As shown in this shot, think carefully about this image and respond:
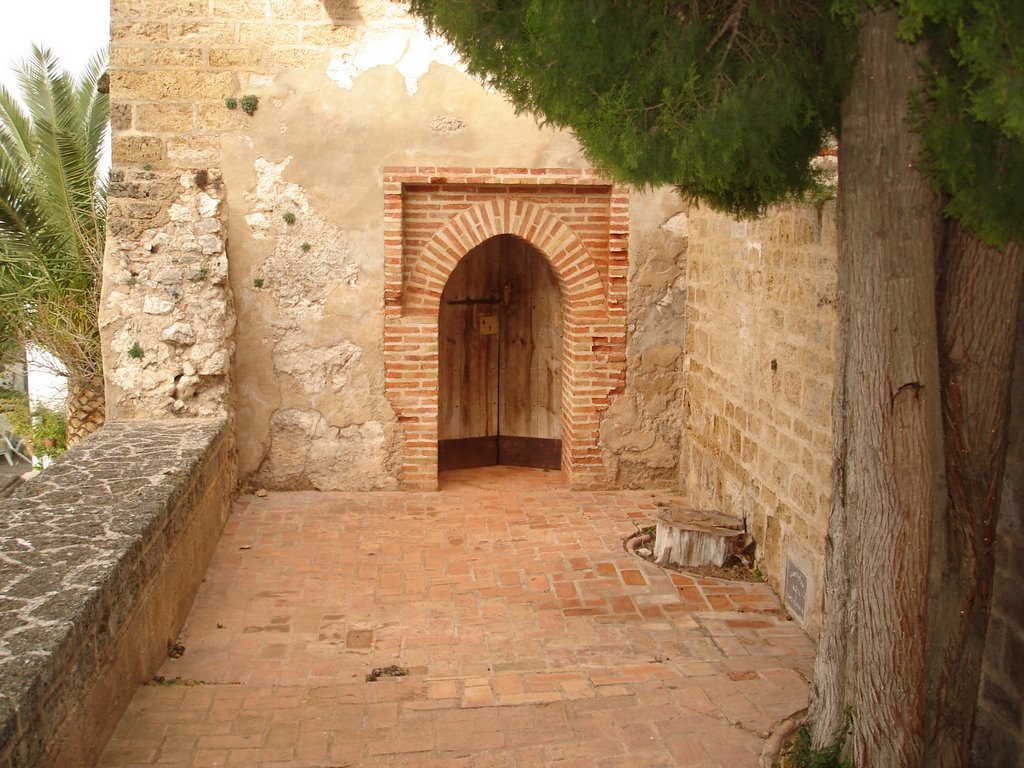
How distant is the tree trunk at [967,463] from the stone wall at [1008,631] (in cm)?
4

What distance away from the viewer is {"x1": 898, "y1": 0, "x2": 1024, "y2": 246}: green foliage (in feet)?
9.03

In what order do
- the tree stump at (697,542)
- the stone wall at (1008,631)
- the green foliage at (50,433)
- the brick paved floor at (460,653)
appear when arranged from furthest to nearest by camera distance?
the green foliage at (50,433) → the tree stump at (697,542) → the brick paved floor at (460,653) → the stone wall at (1008,631)

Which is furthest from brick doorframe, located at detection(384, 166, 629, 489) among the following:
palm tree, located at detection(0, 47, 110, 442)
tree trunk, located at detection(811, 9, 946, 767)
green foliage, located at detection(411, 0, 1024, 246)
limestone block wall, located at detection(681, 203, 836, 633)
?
tree trunk, located at detection(811, 9, 946, 767)

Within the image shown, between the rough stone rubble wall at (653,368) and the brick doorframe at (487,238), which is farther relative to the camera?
the rough stone rubble wall at (653,368)

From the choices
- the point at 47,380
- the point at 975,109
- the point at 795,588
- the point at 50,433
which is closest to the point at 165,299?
the point at 795,588

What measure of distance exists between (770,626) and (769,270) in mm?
2108

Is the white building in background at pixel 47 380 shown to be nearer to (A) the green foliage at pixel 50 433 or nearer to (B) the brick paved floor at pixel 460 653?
(A) the green foliage at pixel 50 433

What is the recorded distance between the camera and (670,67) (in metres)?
3.57

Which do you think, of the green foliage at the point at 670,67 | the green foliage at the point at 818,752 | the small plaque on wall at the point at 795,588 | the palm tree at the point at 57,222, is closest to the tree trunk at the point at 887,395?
the green foliage at the point at 818,752

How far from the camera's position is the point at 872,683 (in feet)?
12.4

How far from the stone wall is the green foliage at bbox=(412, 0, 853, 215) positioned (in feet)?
3.48

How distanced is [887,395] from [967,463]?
37 centimetres

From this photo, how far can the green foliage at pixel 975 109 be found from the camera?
2752 millimetres

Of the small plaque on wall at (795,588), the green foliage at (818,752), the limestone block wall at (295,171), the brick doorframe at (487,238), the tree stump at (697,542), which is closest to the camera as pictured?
the green foliage at (818,752)
